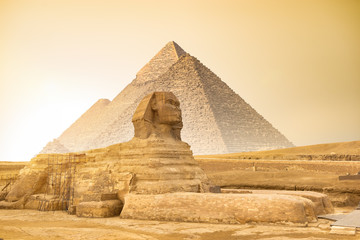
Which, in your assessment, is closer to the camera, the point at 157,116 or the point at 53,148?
the point at 157,116

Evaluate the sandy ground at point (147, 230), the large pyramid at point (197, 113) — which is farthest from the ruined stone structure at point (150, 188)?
the large pyramid at point (197, 113)

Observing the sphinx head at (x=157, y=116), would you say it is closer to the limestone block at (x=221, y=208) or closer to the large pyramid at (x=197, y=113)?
the limestone block at (x=221, y=208)

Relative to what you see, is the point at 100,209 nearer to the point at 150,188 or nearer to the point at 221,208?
the point at 150,188

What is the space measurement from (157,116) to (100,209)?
208cm

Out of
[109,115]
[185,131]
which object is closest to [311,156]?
[185,131]

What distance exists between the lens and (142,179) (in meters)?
5.99

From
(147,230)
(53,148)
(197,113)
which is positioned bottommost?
(147,230)

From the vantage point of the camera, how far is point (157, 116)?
6.83m

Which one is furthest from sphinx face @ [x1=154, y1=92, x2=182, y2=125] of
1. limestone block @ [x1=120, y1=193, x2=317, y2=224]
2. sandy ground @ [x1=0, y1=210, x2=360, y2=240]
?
sandy ground @ [x1=0, y1=210, x2=360, y2=240]

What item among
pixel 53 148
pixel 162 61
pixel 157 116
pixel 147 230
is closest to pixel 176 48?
pixel 162 61

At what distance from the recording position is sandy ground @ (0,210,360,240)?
4.05 metres

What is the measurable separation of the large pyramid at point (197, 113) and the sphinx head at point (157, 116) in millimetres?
45515

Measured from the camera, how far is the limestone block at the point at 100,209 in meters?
5.86

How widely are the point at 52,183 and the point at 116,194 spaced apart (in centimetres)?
249
